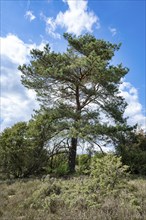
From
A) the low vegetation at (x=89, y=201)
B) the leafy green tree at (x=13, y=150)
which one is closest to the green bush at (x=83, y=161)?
the leafy green tree at (x=13, y=150)

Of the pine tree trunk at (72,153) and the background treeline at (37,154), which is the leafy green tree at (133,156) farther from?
the pine tree trunk at (72,153)

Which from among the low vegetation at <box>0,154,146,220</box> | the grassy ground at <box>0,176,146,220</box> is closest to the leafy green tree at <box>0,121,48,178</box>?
the low vegetation at <box>0,154,146,220</box>

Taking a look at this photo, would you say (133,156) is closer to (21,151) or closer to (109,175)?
(21,151)

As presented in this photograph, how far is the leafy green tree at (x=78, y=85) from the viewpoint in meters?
18.2

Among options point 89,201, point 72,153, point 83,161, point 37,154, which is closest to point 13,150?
point 37,154

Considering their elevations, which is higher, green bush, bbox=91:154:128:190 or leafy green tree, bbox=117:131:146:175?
leafy green tree, bbox=117:131:146:175

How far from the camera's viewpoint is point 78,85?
20406 mm

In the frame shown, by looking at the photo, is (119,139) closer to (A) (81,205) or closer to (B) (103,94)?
(B) (103,94)

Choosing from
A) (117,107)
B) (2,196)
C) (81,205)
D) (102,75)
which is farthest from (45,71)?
(81,205)

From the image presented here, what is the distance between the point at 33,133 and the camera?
17719 millimetres

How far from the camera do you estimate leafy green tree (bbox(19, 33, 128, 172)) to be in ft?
59.6

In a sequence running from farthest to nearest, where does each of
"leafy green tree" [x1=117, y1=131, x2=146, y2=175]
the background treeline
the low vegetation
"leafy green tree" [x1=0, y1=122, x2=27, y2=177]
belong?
"leafy green tree" [x1=117, y1=131, x2=146, y2=175]
the background treeline
"leafy green tree" [x1=0, y1=122, x2=27, y2=177]
the low vegetation

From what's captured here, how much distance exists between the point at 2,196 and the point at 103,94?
1126 cm

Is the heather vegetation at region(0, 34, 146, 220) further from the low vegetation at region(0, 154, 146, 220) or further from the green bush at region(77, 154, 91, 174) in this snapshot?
the low vegetation at region(0, 154, 146, 220)
